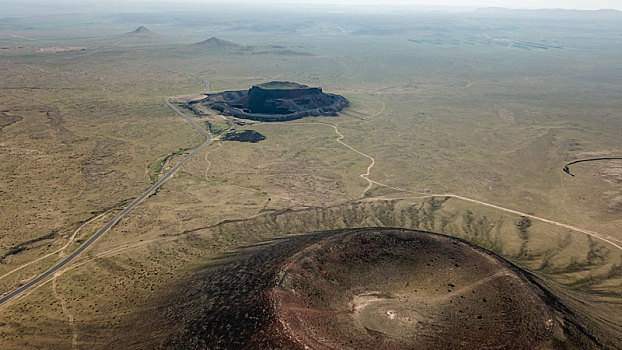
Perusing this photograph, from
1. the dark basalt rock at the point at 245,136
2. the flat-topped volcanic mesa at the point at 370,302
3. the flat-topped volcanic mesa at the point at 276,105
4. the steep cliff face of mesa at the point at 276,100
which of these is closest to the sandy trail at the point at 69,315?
the flat-topped volcanic mesa at the point at 370,302

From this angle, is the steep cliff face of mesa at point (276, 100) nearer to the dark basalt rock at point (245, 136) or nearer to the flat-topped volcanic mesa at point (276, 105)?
the flat-topped volcanic mesa at point (276, 105)

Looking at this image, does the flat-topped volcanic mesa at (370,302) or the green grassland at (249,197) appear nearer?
the flat-topped volcanic mesa at (370,302)

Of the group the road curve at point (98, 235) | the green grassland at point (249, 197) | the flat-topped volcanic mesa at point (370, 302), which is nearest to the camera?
the flat-topped volcanic mesa at point (370, 302)

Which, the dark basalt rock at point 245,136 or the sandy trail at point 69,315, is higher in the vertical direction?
the dark basalt rock at point 245,136

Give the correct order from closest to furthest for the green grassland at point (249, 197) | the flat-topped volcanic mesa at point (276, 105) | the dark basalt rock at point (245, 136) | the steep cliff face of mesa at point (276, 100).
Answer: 1. the green grassland at point (249, 197)
2. the dark basalt rock at point (245, 136)
3. the flat-topped volcanic mesa at point (276, 105)
4. the steep cliff face of mesa at point (276, 100)

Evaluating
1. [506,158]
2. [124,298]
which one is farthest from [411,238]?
[506,158]

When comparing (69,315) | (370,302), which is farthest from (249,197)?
(370,302)

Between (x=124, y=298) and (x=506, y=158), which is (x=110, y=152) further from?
(x=506, y=158)

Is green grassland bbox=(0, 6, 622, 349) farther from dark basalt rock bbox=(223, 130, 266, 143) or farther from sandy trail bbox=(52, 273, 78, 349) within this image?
dark basalt rock bbox=(223, 130, 266, 143)
